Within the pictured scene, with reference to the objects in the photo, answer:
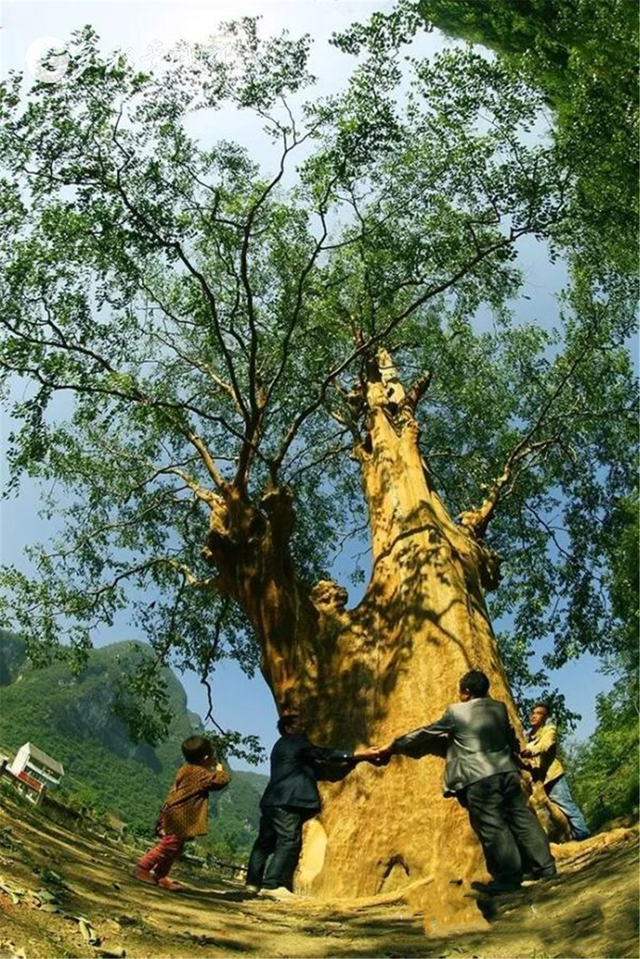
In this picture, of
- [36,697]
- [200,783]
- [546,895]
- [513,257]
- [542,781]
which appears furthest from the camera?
[36,697]

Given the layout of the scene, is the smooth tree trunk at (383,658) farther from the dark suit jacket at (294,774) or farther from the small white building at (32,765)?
the small white building at (32,765)

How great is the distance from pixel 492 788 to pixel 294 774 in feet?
5.05

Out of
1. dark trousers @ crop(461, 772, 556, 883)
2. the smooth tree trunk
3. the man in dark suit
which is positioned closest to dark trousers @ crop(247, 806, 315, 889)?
the man in dark suit

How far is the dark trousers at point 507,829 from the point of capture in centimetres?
465

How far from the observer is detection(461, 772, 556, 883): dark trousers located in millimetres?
4652

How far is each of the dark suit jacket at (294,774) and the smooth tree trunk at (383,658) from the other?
2.29 ft

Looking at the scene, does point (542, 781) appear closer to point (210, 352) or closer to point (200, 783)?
point (200, 783)

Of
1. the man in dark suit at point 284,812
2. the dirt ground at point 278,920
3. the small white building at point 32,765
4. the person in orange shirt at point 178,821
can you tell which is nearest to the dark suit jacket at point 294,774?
the man in dark suit at point 284,812

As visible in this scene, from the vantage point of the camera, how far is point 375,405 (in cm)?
1069

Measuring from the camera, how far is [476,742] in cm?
502

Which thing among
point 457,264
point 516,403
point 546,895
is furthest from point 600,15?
point 546,895

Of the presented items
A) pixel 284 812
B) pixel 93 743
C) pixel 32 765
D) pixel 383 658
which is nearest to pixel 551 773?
pixel 383 658

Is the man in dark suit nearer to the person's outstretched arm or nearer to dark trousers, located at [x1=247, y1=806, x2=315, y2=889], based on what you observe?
dark trousers, located at [x1=247, y1=806, x2=315, y2=889]

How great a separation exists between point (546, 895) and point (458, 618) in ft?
10.2
